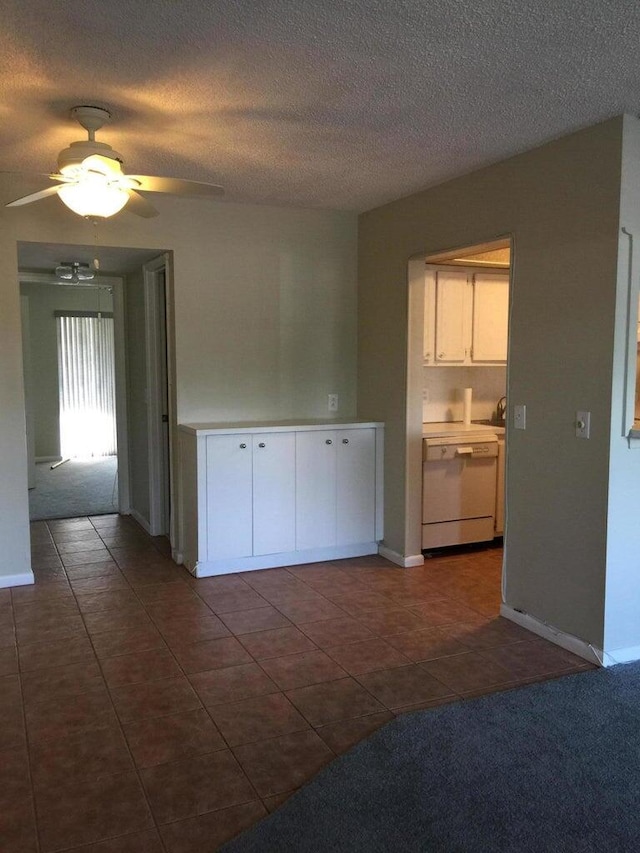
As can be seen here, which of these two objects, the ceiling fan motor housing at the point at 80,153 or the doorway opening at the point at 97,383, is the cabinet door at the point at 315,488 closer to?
the doorway opening at the point at 97,383

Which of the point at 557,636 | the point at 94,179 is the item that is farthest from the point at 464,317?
the point at 94,179

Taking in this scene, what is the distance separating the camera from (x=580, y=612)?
325 centimetres

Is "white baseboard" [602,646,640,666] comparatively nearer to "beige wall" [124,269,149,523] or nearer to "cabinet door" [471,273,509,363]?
"cabinet door" [471,273,509,363]

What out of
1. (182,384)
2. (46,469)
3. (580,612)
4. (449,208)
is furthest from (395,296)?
(46,469)

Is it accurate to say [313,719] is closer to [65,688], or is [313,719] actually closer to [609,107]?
[65,688]

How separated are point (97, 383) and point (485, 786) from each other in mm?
6475

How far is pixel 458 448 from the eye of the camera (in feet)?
15.5

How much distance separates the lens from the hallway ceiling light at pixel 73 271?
523cm

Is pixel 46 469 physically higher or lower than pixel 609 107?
lower

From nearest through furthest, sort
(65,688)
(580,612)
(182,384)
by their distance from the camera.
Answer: (65,688)
(580,612)
(182,384)

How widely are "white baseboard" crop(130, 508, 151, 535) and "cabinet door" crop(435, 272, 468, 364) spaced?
2626 millimetres

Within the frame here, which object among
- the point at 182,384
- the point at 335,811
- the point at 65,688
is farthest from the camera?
the point at 182,384

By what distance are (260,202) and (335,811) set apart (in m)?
3.67

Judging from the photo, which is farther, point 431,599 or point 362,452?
point 362,452
